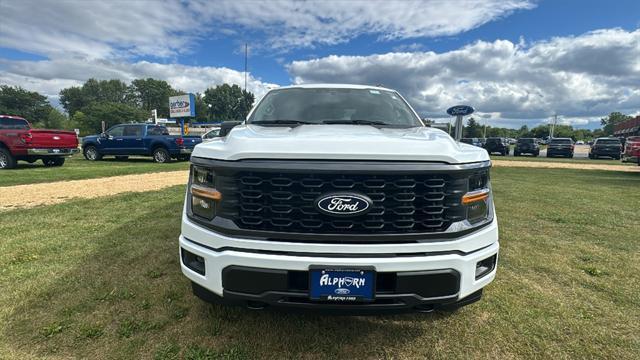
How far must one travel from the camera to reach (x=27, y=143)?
1169 cm

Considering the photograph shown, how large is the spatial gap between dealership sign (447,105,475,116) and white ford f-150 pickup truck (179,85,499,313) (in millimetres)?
6160

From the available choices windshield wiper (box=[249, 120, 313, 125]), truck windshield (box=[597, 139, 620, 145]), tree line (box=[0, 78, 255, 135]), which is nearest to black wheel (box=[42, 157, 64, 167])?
windshield wiper (box=[249, 120, 313, 125])

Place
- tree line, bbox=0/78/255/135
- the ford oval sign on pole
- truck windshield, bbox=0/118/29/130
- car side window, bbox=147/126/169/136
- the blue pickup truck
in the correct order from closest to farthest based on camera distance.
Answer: the ford oval sign on pole → truck windshield, bbox=0/118/29/130 → the blue pickup truck → car side window, bbox=147/126/169/136 → tree line, bbox=0/78/255/135

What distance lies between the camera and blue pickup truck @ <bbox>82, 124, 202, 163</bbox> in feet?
50.8

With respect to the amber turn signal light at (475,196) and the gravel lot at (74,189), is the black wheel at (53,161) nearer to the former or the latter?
the gravel lot at (74,189)

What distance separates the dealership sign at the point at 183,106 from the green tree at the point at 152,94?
102 meters

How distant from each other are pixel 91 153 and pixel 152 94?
12178 cm

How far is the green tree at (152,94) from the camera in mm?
124375

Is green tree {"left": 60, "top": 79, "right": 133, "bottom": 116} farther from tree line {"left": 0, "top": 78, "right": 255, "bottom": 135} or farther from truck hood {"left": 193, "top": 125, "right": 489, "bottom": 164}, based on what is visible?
truck hood {"left": 193, "top": 125, "right": 489, "bottom": 164}

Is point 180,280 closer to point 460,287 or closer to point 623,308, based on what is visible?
point 460,287

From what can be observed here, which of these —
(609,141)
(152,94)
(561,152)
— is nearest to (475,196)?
(609,141)

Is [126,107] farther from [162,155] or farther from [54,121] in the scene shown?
[162,155]

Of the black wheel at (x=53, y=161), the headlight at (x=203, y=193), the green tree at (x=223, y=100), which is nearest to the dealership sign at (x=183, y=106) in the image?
the black wheel at (x=53, y=161)

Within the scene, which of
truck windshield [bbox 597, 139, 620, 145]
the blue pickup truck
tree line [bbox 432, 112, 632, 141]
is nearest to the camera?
the blue pickup truck
